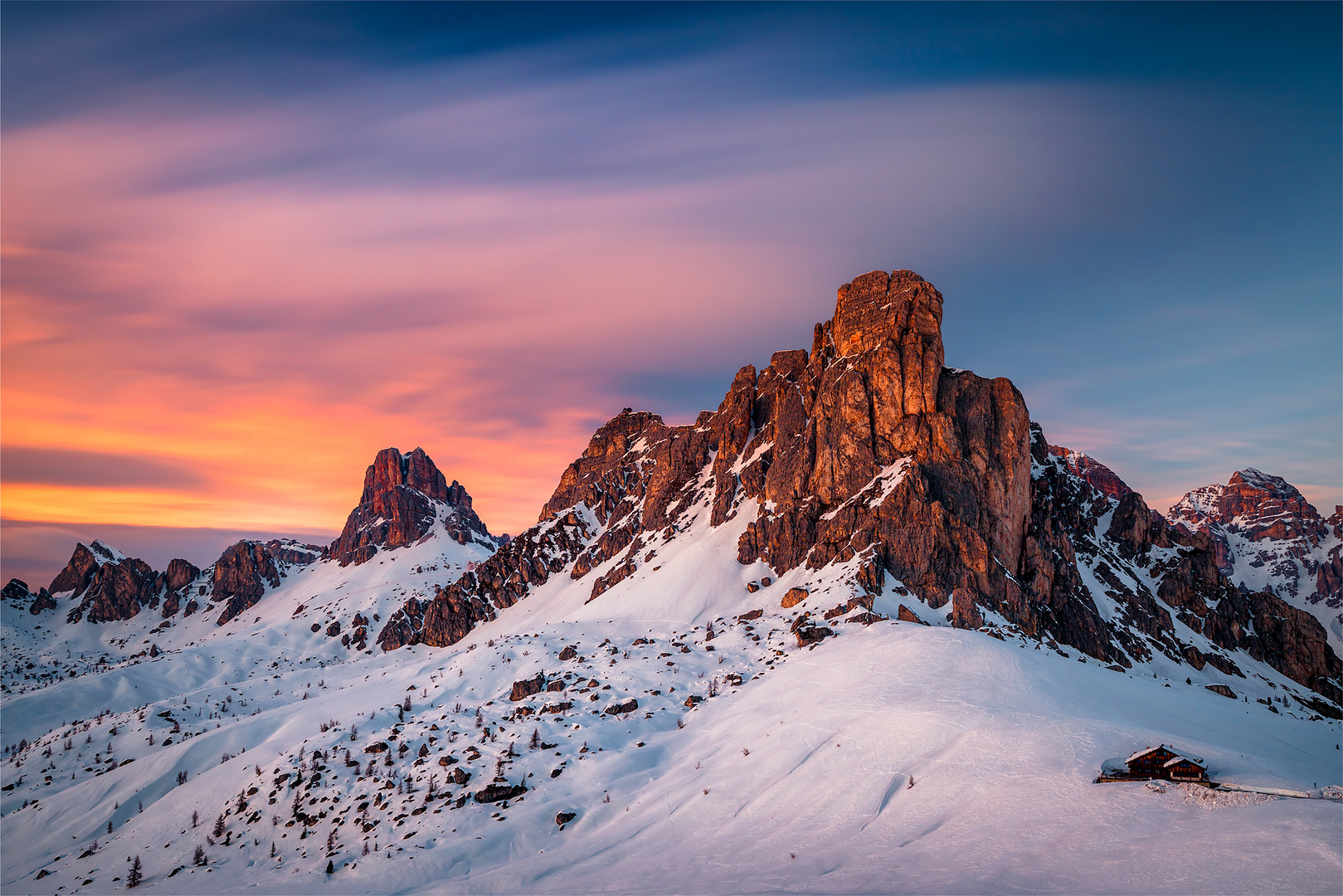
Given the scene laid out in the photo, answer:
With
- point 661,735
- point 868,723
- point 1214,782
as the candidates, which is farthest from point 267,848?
point 1214,782

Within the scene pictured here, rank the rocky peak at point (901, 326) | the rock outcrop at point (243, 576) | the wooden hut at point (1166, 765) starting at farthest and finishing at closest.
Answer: the rock outcrop at point (243, 576), the rocky peak at point (901, 326), the wooden hut at point (1166, 765)

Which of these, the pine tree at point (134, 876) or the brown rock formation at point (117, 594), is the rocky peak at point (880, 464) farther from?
the brown rock formation at point (117, 594)

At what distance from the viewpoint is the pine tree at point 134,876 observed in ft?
99.7

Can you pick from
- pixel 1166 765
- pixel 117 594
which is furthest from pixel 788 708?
pixel 117 594

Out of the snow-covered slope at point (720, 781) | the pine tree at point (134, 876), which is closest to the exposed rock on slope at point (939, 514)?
the snow-covered slope at point (720, 781)

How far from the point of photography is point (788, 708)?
113ft

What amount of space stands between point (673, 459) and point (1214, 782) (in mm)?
89823

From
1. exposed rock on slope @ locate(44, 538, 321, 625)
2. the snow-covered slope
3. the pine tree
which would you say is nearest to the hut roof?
the snow-covered slope

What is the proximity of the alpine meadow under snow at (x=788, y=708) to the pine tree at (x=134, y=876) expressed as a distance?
338mm

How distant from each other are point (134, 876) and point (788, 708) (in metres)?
31.7

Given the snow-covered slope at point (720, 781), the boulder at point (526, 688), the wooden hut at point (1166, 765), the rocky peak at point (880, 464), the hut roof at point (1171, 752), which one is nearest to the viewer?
the snow-covered slope at point (720, 781)

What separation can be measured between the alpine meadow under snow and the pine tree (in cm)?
34

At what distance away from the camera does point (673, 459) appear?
105812 millimetres

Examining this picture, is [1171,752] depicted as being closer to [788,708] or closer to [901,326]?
[788,708]
